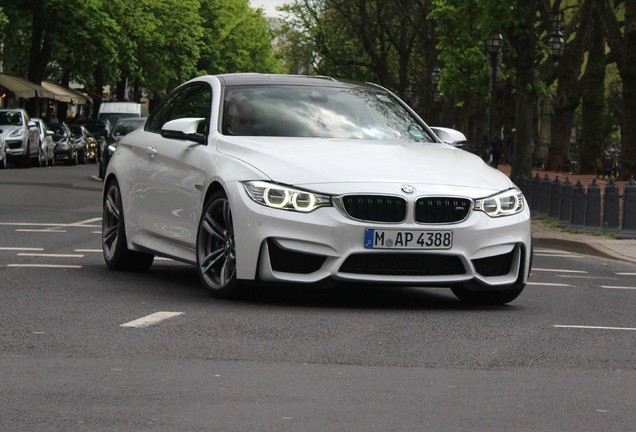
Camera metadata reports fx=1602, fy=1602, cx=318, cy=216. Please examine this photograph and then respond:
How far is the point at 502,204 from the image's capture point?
1048 centimetres

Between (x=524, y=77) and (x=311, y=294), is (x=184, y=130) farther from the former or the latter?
Result: (x=524, y=77)

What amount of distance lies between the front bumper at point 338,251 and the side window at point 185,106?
5.04ft

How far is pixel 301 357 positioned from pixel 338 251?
211 centimetres

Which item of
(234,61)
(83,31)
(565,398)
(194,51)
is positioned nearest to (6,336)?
(565,398)

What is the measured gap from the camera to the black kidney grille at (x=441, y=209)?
1008cm

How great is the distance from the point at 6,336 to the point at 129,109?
64371 millimetres

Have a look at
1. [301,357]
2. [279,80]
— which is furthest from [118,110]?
[301,357]

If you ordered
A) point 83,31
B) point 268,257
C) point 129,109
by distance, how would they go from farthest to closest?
point 129,109
point 83,31
point 268,257

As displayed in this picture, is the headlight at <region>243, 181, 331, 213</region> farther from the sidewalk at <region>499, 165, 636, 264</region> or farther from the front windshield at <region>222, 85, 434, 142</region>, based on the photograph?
the sidewalk at <region>499, 165, 636, 264</region>

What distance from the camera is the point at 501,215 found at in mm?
10461

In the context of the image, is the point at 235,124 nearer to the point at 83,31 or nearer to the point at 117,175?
the point at 117,175

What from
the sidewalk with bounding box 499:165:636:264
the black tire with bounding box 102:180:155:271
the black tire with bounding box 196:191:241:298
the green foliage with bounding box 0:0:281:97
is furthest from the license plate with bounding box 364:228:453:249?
the green foliage with bounding box 0:0:281:97

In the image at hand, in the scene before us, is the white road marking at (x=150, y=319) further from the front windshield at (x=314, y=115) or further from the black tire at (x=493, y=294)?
the black tire at (x=493, y=294)

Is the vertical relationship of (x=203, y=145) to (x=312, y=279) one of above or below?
above
